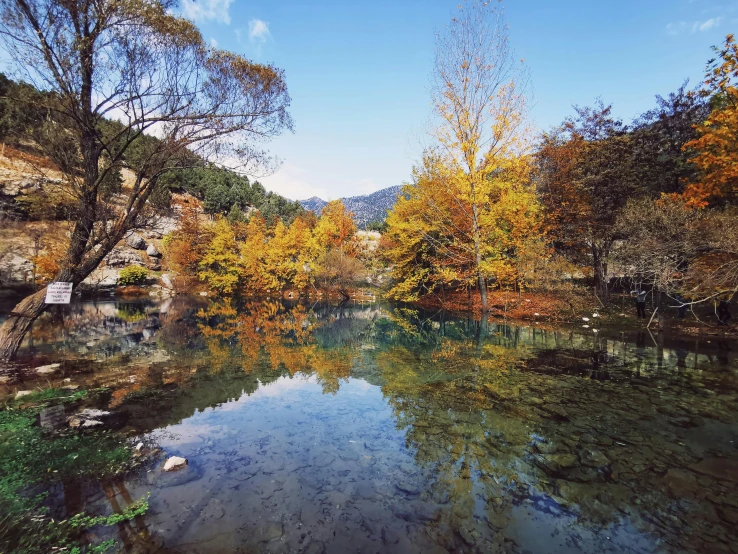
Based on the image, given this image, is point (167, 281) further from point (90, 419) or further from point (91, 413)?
point (90, 419)

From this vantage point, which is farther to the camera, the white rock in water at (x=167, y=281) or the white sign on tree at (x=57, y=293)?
the white rock in water at (x=167, y=281)

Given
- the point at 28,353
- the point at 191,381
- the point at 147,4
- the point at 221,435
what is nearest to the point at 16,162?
the point at 28,353

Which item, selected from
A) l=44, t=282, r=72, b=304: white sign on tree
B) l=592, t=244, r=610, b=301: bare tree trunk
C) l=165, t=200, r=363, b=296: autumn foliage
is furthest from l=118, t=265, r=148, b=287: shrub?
l=592, t=244, r=610, b=301: bare tree trunk

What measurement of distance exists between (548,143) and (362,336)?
916 inches

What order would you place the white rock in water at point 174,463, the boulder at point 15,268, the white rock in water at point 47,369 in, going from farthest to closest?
the boulder at point 15,268, the white rock in water at point 47,369, the white rock in water at point 174,463

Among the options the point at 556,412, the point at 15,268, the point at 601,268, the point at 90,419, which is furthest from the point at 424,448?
the point at 15,268

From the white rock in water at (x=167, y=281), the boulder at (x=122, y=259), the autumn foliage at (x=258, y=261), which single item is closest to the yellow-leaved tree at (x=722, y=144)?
the autumn foliage at (x=258, y=261)

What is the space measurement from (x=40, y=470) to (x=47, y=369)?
20.3 feet

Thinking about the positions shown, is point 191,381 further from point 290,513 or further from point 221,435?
point 290,513

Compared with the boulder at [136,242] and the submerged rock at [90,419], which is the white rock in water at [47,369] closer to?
the submerged rock at [90,419]

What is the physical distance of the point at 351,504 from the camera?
4.25 m

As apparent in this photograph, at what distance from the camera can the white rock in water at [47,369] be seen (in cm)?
890

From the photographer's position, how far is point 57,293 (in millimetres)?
8719

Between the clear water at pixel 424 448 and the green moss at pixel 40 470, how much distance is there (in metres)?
0.23
